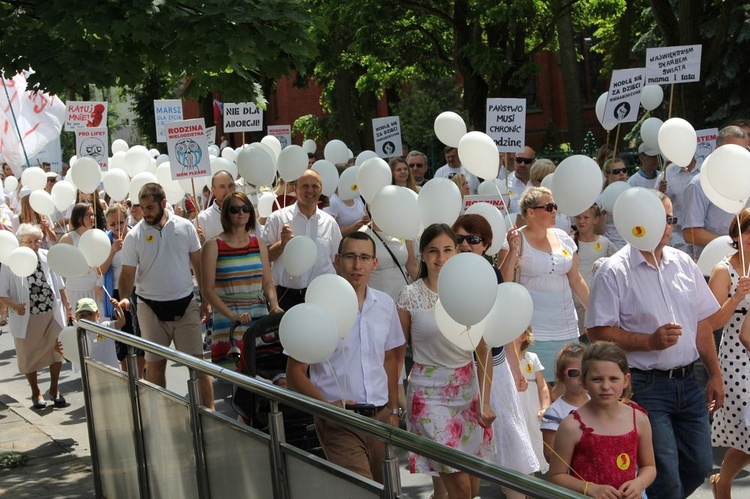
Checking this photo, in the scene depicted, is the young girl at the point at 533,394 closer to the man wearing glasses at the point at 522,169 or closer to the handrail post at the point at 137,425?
the handrail post at the point at 137,425

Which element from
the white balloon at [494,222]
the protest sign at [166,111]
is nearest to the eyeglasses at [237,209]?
the white balloon at [494,222]

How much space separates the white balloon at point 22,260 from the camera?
36.1ft

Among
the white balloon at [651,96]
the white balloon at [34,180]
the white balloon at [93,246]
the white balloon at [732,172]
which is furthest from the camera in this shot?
the white balloon at [34,180]

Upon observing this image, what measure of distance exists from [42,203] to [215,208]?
360cm

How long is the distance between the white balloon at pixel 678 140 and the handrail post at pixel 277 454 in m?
5.61

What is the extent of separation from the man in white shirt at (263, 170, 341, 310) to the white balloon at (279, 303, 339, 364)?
14.3 feet

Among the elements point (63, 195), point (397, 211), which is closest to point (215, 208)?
point (63, 195)

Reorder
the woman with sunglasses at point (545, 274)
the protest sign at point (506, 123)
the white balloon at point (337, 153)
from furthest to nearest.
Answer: the white balloon at point (337, 153), the protest sign at point (506, 123), the woman with sunglasses at point (545, 274)

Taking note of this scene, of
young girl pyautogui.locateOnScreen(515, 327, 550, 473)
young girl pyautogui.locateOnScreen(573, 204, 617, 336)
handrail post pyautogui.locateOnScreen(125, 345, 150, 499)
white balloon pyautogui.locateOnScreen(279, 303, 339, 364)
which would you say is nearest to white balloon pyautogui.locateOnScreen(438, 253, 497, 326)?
white balloon pyautogui.locateOnScreen(279, 303, 339, 364)

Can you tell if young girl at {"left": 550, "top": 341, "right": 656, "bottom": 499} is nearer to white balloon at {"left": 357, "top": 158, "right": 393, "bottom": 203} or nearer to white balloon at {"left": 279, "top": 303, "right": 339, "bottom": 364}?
white balloon at {"left": 279, "top": 303, "right": 339, "bottom": 364}

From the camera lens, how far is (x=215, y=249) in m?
8.93

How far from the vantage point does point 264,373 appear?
7324mm

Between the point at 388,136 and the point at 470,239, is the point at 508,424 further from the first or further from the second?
the point at 388,136

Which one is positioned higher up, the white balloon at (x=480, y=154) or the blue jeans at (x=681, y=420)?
the white balloon at (x=480, y=154)
